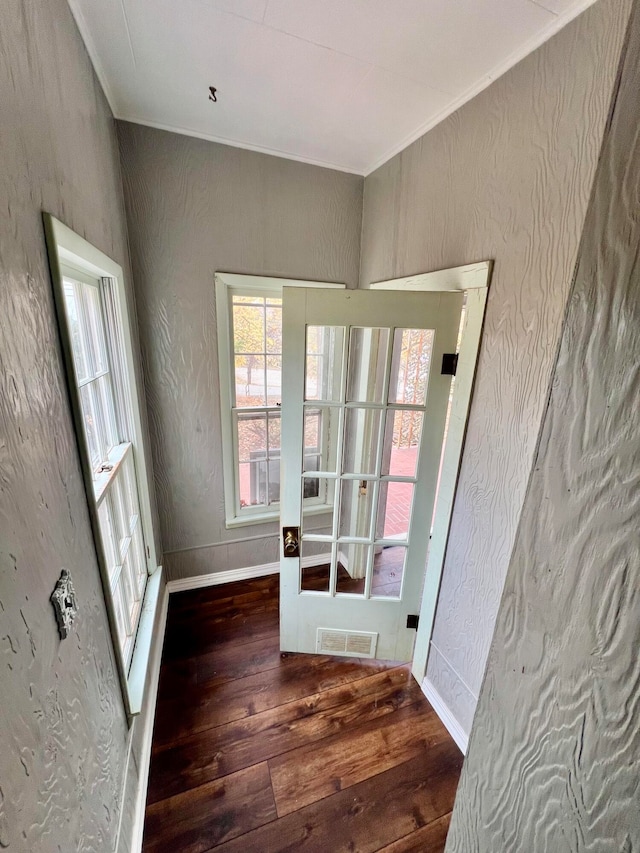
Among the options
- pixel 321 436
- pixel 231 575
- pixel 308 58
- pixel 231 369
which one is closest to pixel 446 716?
pixel 231 575

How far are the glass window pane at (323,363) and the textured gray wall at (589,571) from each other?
5.79 feet

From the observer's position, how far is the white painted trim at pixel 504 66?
0.96 m

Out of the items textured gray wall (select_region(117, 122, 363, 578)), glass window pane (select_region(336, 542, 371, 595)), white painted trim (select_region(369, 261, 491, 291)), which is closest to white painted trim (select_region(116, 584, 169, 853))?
textured gray wall (select_region(117, 122, 363, 578))

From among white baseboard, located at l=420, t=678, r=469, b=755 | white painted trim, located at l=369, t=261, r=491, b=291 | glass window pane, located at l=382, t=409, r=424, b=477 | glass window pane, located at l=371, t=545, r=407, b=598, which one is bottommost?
white baseboard, located at l=420, t=678, r=469, b=755

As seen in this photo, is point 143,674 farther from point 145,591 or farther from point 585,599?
point 585,599

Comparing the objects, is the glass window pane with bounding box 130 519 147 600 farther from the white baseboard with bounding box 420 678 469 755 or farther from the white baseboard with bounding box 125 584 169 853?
the white baseboard with bounding box 420 678 469 755

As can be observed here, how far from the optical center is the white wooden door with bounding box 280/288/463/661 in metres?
1.50

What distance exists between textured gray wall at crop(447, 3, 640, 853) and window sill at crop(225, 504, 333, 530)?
192 centimetres

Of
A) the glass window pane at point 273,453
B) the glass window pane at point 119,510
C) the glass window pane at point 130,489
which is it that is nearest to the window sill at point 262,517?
the glass window pane at point 273,453

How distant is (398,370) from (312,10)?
4.30ft

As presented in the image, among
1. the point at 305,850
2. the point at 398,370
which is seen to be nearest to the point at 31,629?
the point at 305,850

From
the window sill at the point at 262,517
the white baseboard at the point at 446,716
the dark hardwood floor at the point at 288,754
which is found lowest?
the dark hardwood floor at the point at 288,754

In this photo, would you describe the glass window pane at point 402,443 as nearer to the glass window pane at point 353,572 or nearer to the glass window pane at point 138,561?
the glass window pane at point 353,572

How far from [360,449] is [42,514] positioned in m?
1.68
